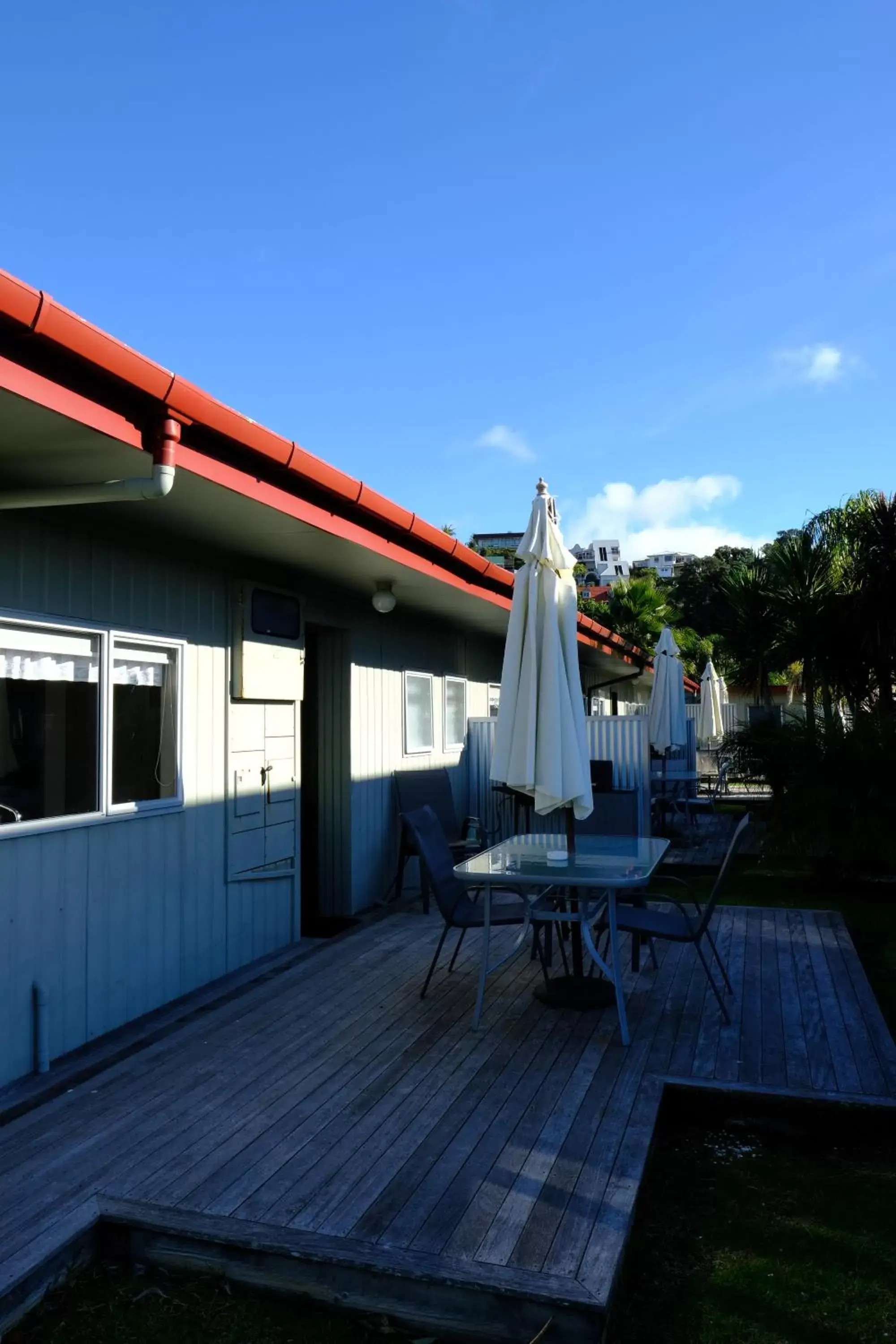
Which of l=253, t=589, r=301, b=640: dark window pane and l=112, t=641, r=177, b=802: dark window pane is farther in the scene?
l=253, t=589, r=301, b=640: dark window pane

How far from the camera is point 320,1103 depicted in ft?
11.2

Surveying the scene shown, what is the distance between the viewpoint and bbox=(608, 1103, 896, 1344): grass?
2.31 meters

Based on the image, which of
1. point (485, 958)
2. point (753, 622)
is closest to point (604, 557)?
point (753, 622)

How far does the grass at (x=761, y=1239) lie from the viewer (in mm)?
2312

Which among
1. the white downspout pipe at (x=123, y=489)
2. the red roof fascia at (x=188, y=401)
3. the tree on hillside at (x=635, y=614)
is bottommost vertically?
the white downspout pipe at (x=123, y=489)

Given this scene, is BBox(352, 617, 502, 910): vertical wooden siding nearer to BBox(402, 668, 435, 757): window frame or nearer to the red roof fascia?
BBox(402, 668, 435, 757): window frame

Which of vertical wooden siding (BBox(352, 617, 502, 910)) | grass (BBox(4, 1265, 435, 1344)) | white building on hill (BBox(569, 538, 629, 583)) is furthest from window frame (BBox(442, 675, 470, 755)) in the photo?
white building on hill (BBox(569, 538, 629, 583))

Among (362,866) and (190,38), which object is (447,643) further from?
(190,38)

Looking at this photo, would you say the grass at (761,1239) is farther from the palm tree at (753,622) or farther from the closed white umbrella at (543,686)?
the palm tree at (753,622)

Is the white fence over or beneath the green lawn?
over

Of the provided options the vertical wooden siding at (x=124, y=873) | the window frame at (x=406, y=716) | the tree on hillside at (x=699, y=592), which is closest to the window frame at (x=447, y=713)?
the window frame at (x=406, y=716)

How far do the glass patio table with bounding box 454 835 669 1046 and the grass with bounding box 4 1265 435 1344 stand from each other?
1.94m

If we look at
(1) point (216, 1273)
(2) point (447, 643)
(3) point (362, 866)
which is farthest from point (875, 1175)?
(2) point (447, 643)

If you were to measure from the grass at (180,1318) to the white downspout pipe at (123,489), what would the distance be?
2.39 meters
